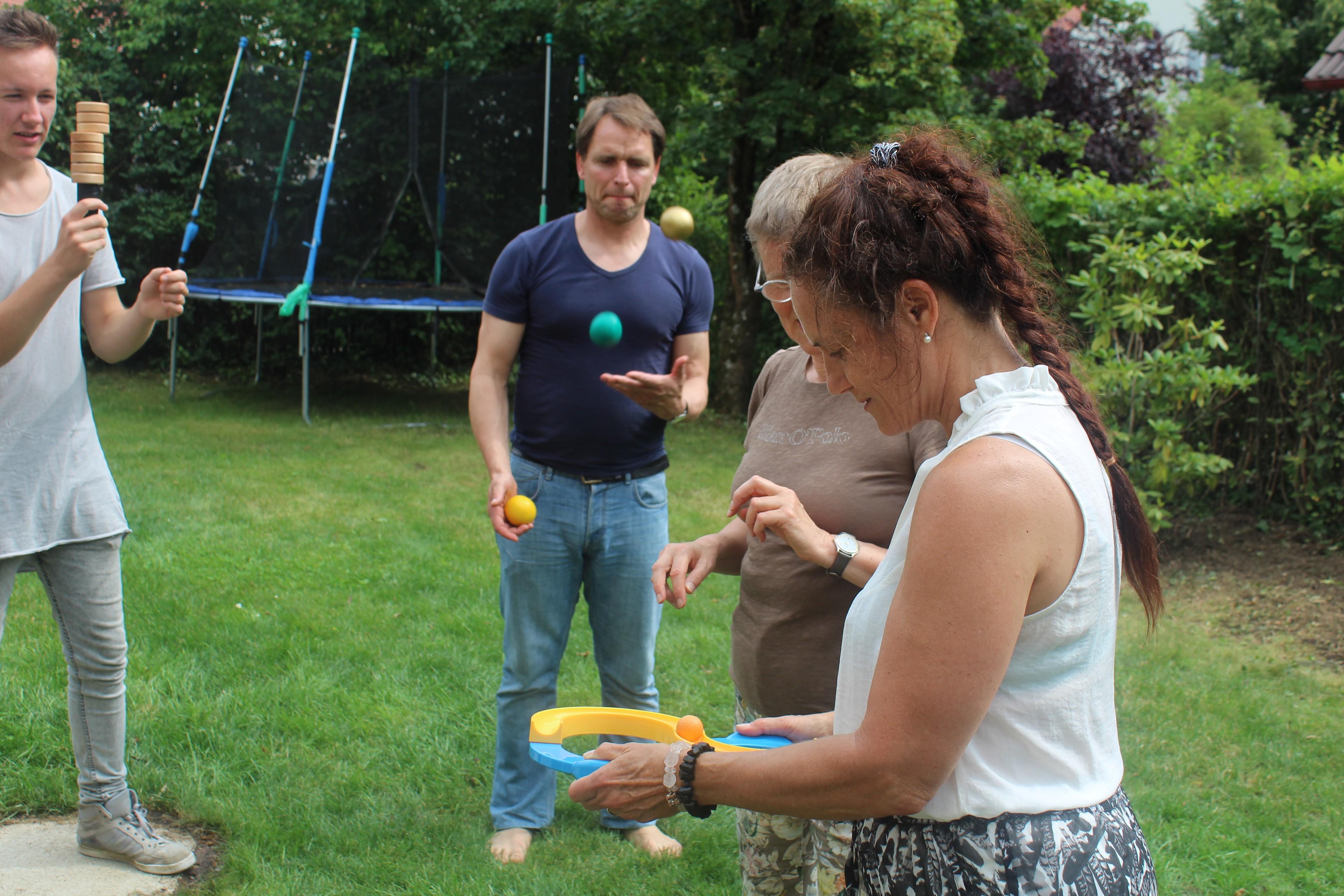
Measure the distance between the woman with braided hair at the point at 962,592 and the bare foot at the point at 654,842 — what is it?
5.32 ft

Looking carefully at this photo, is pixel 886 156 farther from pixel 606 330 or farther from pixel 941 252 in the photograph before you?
pixel 606 330

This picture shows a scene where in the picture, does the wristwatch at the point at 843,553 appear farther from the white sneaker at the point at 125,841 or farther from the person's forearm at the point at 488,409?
the white sneaker at the point at 125,841

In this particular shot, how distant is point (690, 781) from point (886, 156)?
2.57 feet

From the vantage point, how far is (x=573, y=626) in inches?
172

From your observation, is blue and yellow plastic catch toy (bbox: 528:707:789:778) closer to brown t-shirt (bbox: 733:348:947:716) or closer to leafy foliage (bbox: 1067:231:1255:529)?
brown t-shirt (bbox: 733:348:947:716)

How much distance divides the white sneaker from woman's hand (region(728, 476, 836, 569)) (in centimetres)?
A: 179

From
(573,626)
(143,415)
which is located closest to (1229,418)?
(573,626)

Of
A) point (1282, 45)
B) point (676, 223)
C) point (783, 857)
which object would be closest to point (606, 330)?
point (783, 857)

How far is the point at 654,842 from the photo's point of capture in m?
2.85

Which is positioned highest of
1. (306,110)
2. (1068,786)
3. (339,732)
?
(306,110)

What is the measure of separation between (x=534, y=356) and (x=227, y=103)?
9533 millimetres

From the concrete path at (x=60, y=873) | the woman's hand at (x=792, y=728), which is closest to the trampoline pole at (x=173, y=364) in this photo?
the concrete path at (x=60, y=873)

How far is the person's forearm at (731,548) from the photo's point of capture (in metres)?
2.13

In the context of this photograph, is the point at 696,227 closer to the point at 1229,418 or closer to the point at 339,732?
the point at 1229,418
